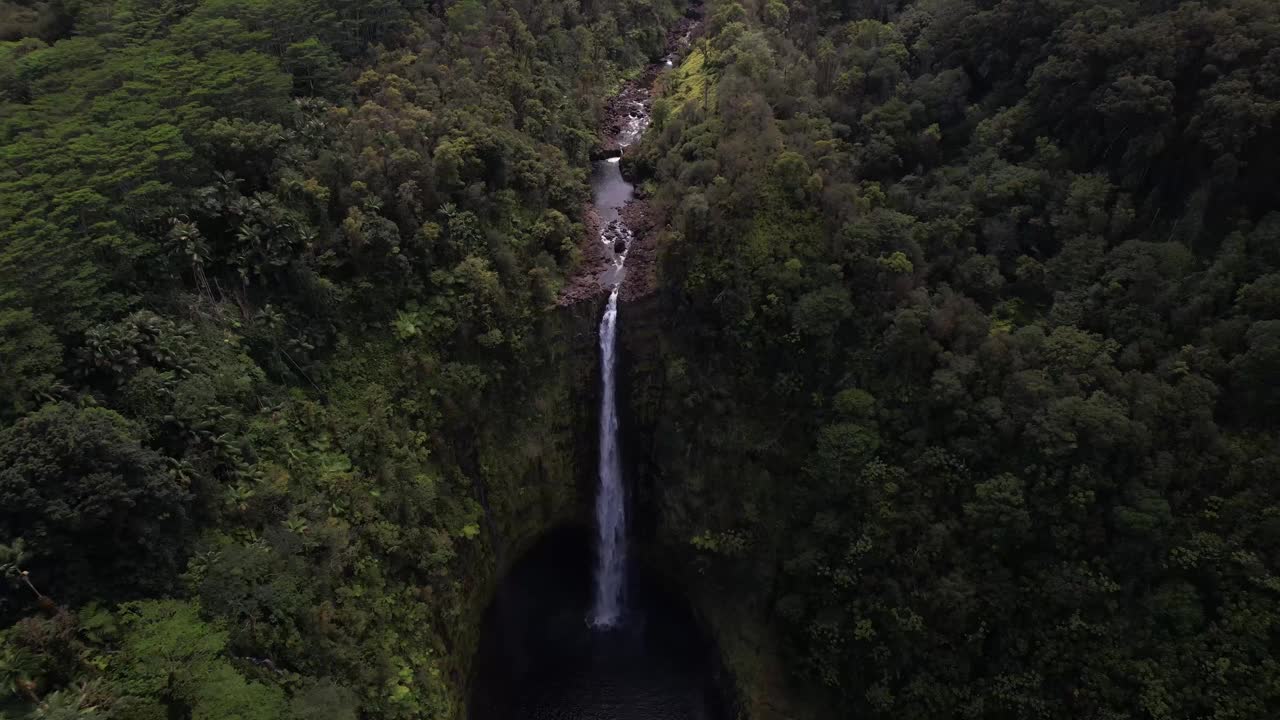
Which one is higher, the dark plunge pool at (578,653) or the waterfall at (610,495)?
the waterfall at (610,495)

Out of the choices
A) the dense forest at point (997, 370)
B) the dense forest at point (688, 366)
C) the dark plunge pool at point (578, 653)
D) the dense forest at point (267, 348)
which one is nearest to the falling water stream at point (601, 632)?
the dark plunge pool at point (578, 653)

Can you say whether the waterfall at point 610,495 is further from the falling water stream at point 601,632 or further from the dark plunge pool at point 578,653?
the dark plunge pool at point 578,653

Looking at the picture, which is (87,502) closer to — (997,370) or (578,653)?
(578,653)

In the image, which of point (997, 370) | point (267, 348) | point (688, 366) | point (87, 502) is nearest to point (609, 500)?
point (688, 366)

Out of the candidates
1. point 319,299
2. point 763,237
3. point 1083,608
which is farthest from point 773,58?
point 1083,608

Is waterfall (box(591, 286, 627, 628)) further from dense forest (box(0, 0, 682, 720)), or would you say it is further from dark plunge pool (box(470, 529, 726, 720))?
dense forest (box(0, 0, 682, 720))

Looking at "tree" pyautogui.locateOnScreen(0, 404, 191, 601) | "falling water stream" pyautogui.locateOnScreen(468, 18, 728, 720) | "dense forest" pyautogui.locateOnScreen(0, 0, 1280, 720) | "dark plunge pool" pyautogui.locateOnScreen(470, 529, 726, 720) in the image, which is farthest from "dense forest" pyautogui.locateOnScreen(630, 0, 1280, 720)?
"tree" pyautogui.locateOnScreen(0, 404, 191, 601)

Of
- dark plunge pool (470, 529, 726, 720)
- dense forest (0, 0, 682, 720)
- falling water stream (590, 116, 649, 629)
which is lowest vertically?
dark plunge pool (470, 529, 726, 720)
